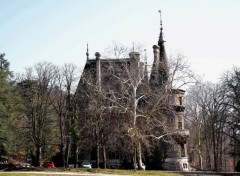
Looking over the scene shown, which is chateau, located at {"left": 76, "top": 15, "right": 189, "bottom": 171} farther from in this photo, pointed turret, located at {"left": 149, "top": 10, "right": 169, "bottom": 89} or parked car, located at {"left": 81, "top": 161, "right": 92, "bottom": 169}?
parked car, located at {"left": 81, "top": 161, "right": 92, "bottom": 169}

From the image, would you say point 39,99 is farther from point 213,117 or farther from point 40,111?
point 213,117

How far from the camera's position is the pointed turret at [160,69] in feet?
122

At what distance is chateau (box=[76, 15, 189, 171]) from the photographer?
1336 inches

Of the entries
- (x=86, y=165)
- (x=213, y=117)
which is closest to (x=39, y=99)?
(x=86, y=165)

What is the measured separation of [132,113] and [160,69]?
27.8ft

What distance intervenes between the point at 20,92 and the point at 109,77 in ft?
56.1

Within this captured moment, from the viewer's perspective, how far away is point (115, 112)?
121 feet

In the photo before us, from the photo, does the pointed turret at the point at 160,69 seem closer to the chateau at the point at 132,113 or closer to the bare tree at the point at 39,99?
the chateau at the point at 132,113

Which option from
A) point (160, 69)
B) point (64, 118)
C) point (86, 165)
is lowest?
A: point (86, 165)

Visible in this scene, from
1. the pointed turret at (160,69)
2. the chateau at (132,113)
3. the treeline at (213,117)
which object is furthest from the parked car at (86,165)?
the treeline at (213,117)

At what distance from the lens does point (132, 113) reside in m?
33.2

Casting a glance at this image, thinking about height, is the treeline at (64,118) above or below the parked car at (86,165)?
above

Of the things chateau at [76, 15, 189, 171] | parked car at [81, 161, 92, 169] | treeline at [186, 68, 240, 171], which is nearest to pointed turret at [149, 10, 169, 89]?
chateau at [76, 15, 189, 171]

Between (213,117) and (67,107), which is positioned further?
(213,117)
